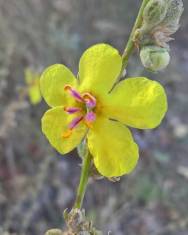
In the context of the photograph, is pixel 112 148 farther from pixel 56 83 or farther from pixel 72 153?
pixel 72 153

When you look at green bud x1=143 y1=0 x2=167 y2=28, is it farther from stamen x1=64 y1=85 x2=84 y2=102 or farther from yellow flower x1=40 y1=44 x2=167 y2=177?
stamen x1=64 y1=85 x2=84 y2=102

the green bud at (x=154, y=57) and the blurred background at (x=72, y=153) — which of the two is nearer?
the green bud at (x=154, y=57)

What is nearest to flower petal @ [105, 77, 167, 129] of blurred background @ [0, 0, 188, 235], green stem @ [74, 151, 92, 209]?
green stem @ [74, 151, 92, 209]

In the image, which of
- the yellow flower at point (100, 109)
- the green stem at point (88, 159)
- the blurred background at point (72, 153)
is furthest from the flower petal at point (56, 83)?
the blurred background at point (72, 153)

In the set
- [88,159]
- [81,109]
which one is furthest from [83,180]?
[81,109]

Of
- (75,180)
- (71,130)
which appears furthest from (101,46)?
(75,180)

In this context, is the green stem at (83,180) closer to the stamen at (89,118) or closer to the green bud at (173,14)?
the stamen at (89,118)

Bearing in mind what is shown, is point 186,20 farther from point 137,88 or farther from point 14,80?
point 137,88
